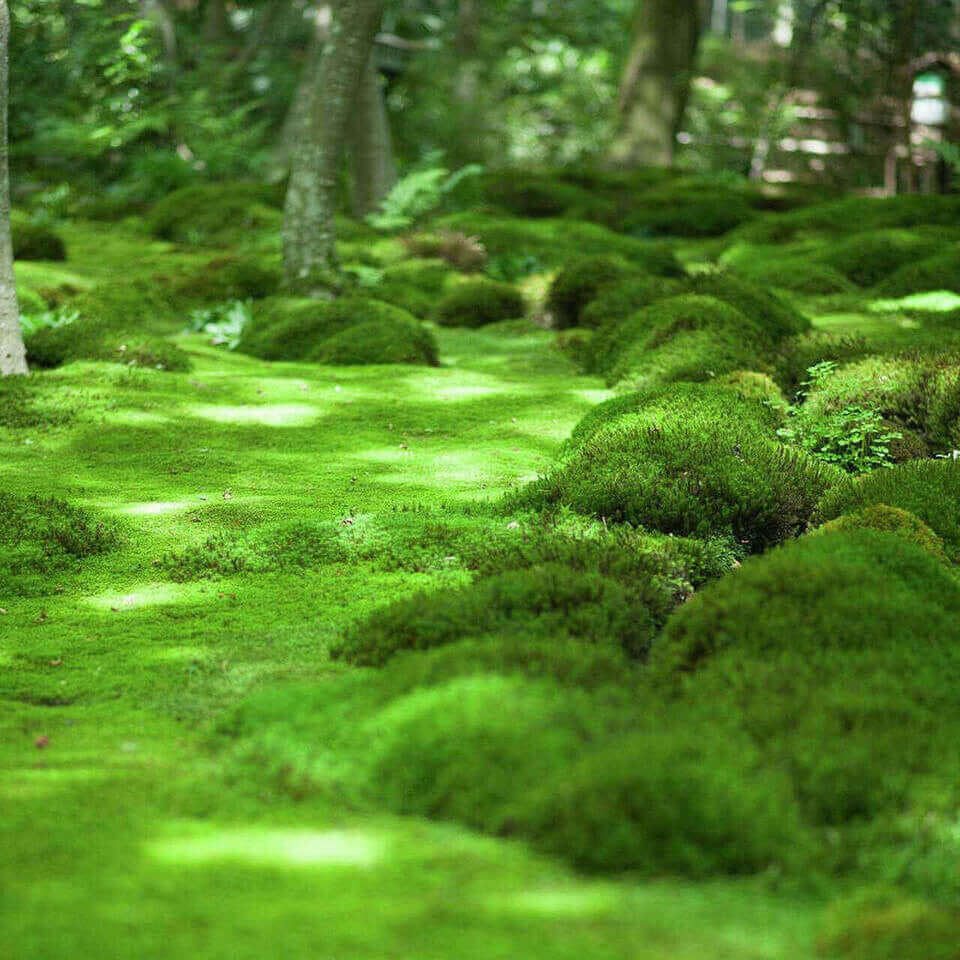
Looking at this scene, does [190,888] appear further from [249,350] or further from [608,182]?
[608,182]

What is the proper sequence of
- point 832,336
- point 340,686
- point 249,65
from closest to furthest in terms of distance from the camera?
point 340,686 → point 832,336 → point 249,65

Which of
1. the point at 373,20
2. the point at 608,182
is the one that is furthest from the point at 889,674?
the point at 608,182

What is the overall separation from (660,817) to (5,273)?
7.11 meters

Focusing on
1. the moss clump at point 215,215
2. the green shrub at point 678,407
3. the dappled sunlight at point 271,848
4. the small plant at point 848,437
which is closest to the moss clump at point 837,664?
the dappled sunlight at point 271,848

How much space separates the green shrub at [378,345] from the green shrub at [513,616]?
19.4ft

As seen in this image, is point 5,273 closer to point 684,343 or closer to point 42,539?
point 42,539

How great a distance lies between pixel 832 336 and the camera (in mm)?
8914

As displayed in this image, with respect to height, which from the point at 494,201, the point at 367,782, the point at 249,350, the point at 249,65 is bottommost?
the point at 367,782

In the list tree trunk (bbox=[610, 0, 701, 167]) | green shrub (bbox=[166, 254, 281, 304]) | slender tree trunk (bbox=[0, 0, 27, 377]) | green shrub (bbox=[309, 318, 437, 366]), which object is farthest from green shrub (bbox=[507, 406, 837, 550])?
tree trunk (bbox=[610, 0, 701, 167])

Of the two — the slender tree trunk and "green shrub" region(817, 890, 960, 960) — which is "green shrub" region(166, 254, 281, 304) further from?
"green shrub" region(817, 890, 960, 960)

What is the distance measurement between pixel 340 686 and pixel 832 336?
21.5 feet

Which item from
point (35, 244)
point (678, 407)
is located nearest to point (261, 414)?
point (678, 407)

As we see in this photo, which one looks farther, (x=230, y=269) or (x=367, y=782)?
(x=230, y=269)

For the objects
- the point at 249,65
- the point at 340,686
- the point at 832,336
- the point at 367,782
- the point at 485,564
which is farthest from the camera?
the point at 249,65
